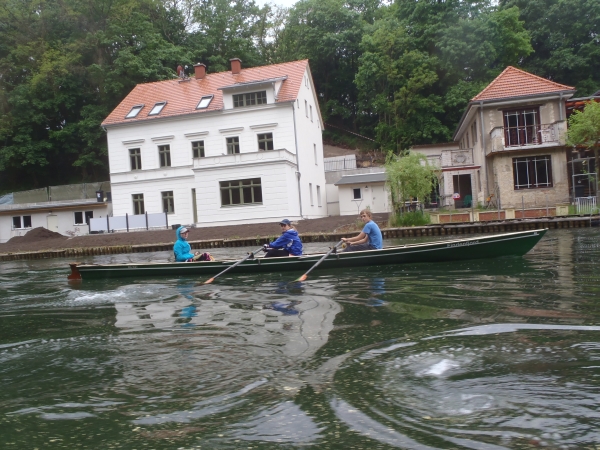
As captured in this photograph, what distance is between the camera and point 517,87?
30.3m

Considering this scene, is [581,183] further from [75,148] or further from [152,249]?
[75,148]

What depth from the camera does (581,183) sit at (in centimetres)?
3016

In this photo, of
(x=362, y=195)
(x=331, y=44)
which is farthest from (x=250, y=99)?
(x=331, y=44)

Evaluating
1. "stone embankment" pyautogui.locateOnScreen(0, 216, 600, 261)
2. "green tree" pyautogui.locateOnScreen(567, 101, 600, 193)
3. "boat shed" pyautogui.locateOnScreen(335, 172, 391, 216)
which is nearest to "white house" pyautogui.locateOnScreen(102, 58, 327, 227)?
"boat shed" pyautogui.locateOnScreen(335, 172, 391, 216)

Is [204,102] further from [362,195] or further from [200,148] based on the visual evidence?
[362,195]

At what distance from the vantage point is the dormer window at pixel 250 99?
116ft

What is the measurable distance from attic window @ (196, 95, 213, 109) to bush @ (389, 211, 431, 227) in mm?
17078

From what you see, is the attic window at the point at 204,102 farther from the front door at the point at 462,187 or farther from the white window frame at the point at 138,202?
the front door at the point at 462,187

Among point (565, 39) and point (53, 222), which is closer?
point (53, 222)

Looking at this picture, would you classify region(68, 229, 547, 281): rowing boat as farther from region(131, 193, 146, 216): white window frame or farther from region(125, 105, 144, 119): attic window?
region(125, 105, 144, 119): attic window

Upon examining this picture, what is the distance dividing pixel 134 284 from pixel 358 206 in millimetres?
25855

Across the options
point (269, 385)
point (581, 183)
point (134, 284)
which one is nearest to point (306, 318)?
point (269, 385)

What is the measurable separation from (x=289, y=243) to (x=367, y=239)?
204 cm

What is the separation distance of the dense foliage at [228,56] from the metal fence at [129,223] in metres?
16.3
